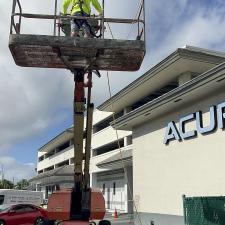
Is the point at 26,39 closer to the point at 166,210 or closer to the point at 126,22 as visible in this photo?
the point at 126,22

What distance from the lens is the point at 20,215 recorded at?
83.4 ft

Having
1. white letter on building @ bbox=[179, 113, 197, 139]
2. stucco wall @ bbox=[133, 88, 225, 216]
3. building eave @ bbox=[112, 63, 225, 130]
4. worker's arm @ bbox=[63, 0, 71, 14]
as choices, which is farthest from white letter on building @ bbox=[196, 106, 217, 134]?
worker's arm @ bbox=[63, 0, 71, 14]

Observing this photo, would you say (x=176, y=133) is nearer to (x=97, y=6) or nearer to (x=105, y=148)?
(x=97, y=6)

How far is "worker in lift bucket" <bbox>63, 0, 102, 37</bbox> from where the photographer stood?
961 cm

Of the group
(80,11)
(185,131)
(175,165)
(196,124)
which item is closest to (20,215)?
(175,165)

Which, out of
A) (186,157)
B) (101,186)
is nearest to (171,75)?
(186,157)

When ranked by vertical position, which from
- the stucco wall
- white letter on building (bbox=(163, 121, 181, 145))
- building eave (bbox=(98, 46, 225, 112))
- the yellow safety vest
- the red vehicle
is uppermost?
building eave (bbox=(98, 46, 225, 112))

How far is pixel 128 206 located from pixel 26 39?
2863cm

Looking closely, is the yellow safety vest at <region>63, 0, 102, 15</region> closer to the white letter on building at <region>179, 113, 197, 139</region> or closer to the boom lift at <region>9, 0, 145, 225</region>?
the boom lift at <region>9, 0, 145, 225</region>

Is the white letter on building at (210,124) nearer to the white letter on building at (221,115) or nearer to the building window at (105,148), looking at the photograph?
the white letter on building at (221,115)

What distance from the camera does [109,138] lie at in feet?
138

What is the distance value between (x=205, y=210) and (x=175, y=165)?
17.4ft

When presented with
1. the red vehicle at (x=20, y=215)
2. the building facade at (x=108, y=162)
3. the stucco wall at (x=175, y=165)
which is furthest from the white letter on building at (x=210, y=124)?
the red vehicle at (x=20, y=215)

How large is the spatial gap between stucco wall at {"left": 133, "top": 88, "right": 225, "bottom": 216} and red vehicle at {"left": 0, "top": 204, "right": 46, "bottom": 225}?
6519mm
